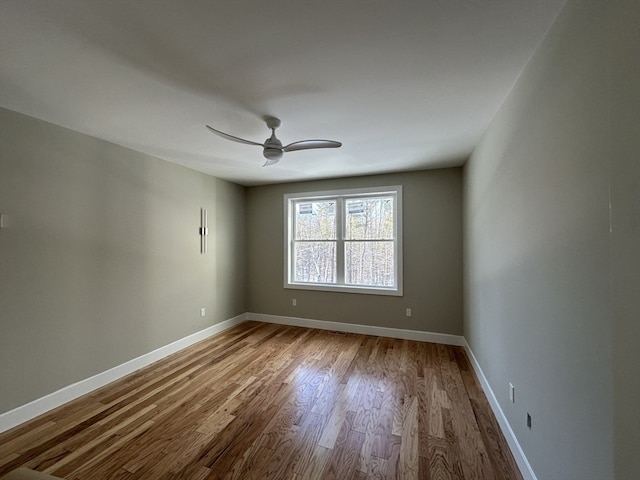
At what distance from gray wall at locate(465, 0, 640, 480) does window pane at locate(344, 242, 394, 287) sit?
219cm

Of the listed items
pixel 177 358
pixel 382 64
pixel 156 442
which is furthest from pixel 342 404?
pixel 382 64

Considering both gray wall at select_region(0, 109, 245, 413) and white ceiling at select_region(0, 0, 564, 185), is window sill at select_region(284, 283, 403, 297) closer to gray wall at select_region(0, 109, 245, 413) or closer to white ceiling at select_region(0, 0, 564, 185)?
gray wall at select_region(0, 109, 245, 413)

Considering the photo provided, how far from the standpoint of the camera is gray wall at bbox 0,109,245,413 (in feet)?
6.98

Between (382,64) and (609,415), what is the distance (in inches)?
75.0

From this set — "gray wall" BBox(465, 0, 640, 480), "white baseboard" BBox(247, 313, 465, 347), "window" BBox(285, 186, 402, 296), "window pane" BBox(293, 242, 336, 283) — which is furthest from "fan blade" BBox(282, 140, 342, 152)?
"white baseboard" BBox(247, 313, 465, 347)

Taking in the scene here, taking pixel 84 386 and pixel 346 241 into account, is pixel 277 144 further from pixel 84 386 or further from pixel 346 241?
pixel 84 386

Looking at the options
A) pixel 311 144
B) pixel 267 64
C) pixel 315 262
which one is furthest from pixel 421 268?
pixel 267 64

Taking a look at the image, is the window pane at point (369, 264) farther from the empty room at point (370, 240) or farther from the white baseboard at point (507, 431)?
the white baseboard at point (507, 431)

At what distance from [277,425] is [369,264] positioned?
2685 mm

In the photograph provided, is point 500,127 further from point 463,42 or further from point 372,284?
point 372,284

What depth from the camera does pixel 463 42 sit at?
140 cm

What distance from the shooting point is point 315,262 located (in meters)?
4.61

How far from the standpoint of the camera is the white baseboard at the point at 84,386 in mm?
2079

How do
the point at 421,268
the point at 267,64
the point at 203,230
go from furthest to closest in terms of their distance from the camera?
the point at 203,230
the point at 421,268
the point at 267,64
